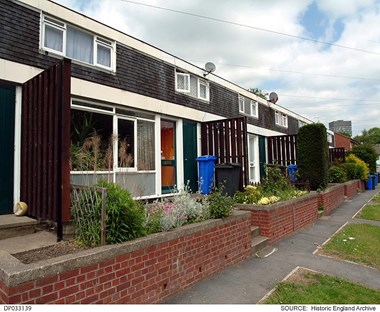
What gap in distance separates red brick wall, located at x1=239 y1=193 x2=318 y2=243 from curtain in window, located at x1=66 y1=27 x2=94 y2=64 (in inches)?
197

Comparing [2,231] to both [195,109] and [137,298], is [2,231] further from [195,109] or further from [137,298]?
[195,109]

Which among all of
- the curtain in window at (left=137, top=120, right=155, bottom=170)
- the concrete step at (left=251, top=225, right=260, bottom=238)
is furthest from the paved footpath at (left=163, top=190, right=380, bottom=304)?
the curtain in window at (left=137, top=120, right=155, bottom=170)

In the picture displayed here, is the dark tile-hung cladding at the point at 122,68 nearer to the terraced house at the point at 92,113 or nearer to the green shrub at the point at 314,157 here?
the terraced house at the point at 92,113

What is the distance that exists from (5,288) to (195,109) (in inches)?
321

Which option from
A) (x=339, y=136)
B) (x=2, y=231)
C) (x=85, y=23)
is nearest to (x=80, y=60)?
(x=85, y=23)

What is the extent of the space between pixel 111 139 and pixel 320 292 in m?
4.95

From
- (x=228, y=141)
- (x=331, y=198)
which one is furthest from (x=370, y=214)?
(x=228, y=141)

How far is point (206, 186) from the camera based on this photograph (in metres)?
8.95

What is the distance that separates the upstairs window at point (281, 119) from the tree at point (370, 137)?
6489 centimetres

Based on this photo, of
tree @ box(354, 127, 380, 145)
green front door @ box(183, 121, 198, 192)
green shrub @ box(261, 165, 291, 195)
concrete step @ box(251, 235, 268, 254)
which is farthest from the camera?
tree @ box(354, 127, 380, 145)

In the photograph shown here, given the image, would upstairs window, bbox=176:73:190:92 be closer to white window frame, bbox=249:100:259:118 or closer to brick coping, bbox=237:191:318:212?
brick coping, bbox=237:191:318:212

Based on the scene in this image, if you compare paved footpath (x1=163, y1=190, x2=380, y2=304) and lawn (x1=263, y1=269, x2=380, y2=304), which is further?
paved footpath (x1=163, y1=190, x2=380, y2=304)

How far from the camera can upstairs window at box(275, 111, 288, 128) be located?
57.7ft

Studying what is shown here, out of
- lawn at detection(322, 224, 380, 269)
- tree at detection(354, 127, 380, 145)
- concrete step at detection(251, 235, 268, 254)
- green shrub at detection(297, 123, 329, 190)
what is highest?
tree at detection(354, 127, 380, 145)
